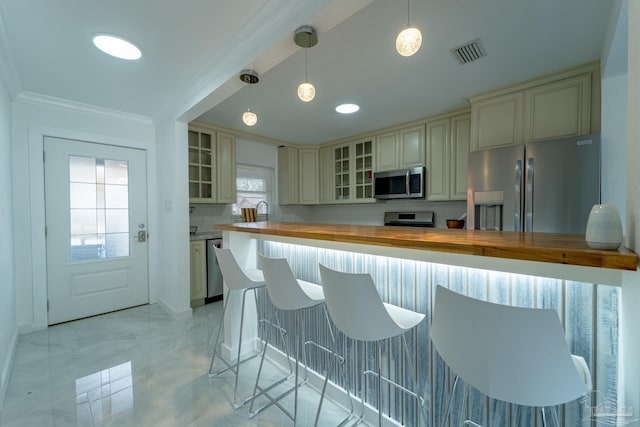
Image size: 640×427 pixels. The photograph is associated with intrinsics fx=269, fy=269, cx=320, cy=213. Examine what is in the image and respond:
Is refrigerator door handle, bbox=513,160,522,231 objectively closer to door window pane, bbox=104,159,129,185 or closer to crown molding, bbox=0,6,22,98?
crown molding, bbox=0,6,22,98

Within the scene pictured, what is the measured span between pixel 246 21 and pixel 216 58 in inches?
19.4

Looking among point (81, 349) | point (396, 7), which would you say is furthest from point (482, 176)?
point (81, 349)

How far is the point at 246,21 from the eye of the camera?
5.46 feet

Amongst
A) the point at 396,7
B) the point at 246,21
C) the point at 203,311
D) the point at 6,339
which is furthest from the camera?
the point at 203,311

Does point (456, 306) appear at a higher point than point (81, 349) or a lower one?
higher

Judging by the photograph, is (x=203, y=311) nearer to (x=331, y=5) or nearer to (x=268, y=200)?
(x=268, y=200)

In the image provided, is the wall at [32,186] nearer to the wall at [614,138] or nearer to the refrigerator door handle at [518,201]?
the refrigerator door handle at [518,201]

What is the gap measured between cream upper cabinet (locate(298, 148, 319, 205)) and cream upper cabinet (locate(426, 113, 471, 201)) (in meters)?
1.99

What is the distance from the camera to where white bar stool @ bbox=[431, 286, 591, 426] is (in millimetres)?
651

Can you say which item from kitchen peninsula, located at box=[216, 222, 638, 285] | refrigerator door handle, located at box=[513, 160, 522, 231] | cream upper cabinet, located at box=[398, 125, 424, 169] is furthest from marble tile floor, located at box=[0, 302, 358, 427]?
cream upper cabinet, located at box=[398, 125, 424, 169]

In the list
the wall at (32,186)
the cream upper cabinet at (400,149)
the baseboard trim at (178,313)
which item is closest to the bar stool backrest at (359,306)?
→ the baseboard trim at (178,313)

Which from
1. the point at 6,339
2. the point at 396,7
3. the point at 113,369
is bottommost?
the point at 113,369

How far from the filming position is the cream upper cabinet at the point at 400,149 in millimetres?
3574

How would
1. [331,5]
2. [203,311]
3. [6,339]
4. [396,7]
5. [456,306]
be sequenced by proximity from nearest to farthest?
[456,306]
[331,5]
[396,7]
[6,339]
[203,311]
